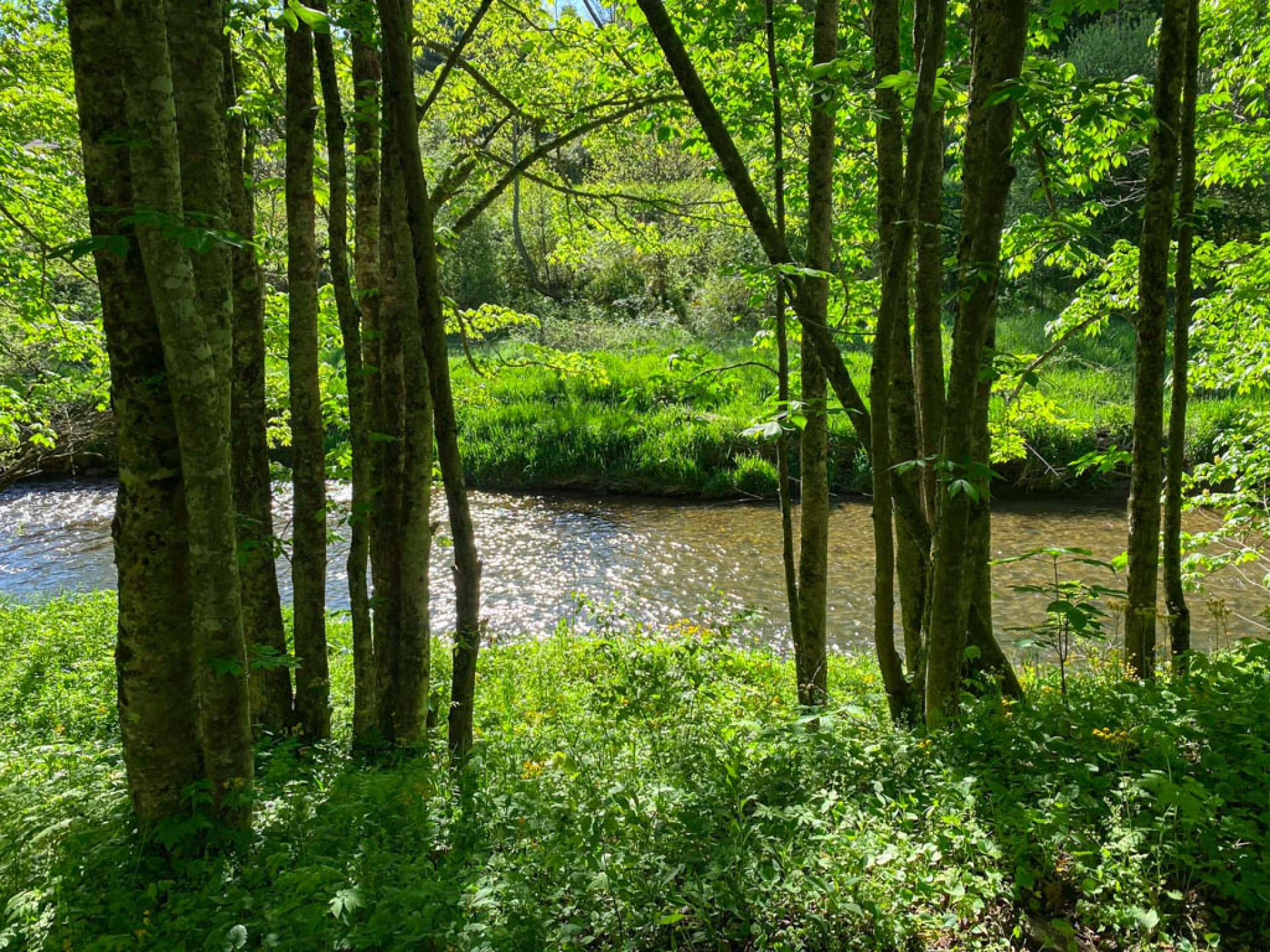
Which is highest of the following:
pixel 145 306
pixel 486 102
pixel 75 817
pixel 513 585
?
pixel 486 102

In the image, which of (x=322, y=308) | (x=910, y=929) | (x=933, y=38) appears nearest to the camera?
(x=910, y=929)

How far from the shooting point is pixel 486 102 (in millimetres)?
6125

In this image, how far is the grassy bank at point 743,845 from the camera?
214 cm

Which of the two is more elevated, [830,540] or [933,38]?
[933,38]

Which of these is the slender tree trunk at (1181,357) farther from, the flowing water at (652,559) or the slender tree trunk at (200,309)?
the slender tree trunk at (200,309)

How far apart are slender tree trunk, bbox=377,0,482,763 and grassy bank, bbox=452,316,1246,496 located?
906 cm

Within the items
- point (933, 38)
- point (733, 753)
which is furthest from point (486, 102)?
point (733, 753)

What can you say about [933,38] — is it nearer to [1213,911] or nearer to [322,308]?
[1213,911]

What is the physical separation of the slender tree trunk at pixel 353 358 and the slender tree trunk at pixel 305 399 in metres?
0.12

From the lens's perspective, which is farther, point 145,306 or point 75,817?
point 75,817

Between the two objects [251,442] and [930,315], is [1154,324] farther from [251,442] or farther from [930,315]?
[251,442]

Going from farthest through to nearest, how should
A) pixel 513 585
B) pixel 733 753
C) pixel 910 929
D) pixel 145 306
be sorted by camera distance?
pixel 513 585 < pixel 733 753 < pixel 145 306 < pixel 910 929

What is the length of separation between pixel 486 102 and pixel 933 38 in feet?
14.3

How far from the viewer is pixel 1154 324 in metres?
4.21
